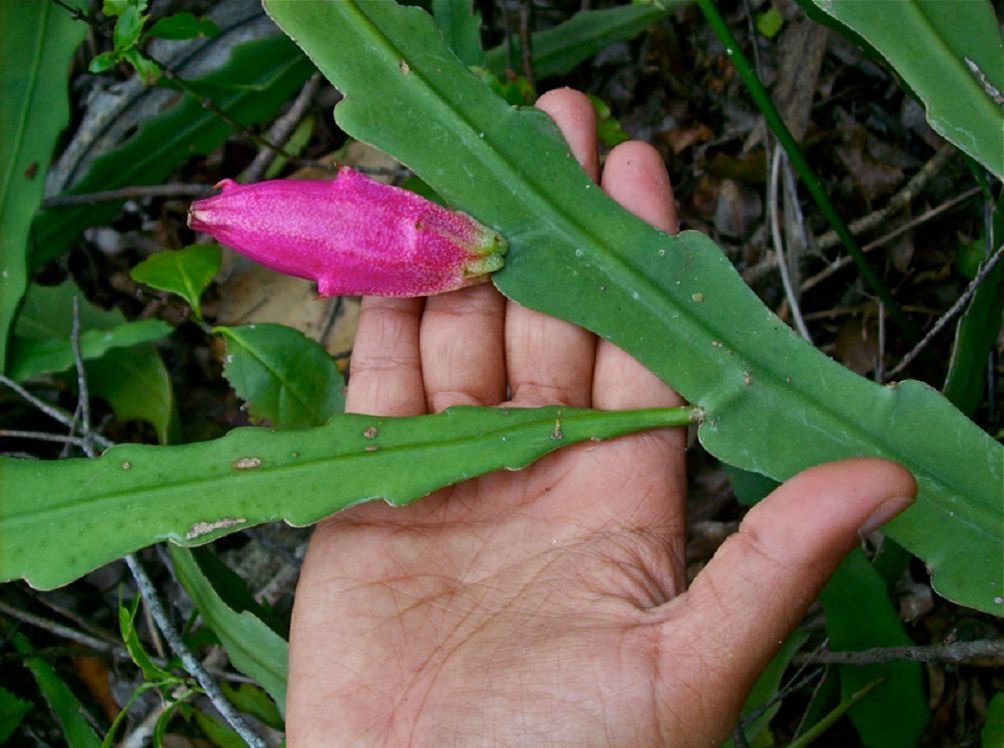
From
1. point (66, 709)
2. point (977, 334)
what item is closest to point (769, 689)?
point (977, 334)

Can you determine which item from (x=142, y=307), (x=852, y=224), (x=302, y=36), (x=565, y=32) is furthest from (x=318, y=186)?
(x=852, y=224)

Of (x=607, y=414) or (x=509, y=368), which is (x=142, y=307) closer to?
(x=509, y=368)

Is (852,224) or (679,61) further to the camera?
(679,61)

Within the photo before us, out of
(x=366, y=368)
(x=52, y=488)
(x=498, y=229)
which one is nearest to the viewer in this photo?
(x=52, y=488)

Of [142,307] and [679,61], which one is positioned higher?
[679,61]

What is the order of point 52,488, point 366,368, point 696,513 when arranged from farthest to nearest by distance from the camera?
point 696,513
point 366,368
point 52,488

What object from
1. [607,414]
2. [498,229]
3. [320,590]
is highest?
[498,229]

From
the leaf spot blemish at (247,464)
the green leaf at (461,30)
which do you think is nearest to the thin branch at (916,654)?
the leaf spot blemish at (247,464)

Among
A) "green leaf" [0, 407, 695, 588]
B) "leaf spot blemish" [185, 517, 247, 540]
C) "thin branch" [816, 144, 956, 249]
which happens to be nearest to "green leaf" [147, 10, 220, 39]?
"green leaf" [0, 407, 695, 588]
